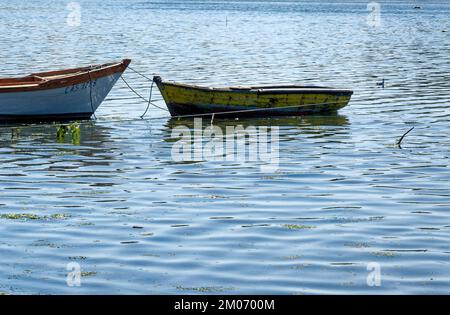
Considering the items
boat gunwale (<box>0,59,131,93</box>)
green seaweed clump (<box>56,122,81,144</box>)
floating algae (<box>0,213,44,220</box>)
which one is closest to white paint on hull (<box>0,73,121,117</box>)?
boat gunwale (<box>0,59,131,93</box>)

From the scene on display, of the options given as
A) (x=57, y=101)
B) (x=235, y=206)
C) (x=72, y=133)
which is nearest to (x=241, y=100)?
(x=57, y=101)

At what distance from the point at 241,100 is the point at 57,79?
17.5ft

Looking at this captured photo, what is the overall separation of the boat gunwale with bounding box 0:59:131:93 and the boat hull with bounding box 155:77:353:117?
1537 millimetres

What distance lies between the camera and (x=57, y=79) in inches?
1060

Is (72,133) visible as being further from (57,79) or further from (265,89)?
(265,89)

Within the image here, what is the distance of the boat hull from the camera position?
27.9 meters

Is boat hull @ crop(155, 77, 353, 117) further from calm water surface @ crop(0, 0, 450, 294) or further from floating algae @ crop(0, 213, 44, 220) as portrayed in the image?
floating algae @ crop(0, 213, 44, 220)

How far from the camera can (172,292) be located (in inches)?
464

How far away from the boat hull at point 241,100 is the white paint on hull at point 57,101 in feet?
6.04

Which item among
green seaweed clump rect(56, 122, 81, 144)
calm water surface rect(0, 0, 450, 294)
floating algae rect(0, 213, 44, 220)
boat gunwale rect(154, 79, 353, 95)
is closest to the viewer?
calm water surface rect(0, 0, 450, 294)

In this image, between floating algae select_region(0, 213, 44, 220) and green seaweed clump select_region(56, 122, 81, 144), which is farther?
green seaweed clump select_region(56, 122, 81, 144)

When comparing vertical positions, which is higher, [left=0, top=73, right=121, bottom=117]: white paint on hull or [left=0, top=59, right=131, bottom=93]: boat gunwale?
[left=0, top=59, right=131, bottom=93]: boat gunwale

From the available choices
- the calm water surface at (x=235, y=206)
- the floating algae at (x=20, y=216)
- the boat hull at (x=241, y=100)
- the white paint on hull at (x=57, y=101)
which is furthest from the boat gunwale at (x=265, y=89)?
the floating algae at (x=20, y=216)

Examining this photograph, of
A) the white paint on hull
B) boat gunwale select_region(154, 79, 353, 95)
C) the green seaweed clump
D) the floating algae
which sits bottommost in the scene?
the floating algae
